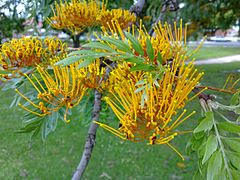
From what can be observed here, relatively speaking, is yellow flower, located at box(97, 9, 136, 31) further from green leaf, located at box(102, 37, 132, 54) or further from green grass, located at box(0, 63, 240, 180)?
green grass, located at box(0, 63, 240, 180)

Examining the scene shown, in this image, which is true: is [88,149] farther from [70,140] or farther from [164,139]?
[70,140]

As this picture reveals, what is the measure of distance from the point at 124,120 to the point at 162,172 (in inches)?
68.5

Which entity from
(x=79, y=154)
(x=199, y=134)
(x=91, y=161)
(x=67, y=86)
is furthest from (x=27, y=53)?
(x=79, y=154)

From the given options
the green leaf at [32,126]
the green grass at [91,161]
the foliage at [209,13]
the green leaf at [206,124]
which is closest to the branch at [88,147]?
the green leaf at [32,126]

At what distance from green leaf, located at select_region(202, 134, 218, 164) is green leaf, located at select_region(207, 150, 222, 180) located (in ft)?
0.03

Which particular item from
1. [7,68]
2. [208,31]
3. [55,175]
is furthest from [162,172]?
[208,31]

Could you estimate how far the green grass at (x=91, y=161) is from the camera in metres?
2.07

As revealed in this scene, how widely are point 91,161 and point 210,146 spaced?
188cm

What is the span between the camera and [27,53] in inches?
25.5

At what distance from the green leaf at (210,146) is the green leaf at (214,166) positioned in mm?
10

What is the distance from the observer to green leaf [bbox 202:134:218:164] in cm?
44

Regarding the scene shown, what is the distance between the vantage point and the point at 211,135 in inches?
18.1

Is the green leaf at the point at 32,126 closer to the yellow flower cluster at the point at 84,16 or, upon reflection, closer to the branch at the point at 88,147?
the branch at the point at 88,147

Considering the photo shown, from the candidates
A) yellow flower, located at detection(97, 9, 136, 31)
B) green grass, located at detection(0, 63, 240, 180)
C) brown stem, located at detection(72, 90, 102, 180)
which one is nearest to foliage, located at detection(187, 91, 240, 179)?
brown stem, located at detection(72, 90, 102, 180)
